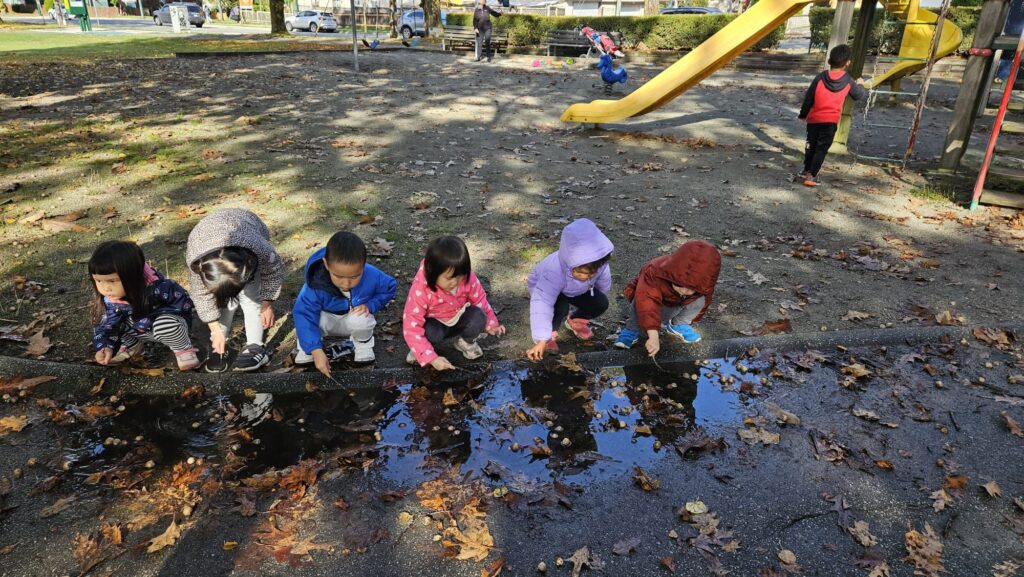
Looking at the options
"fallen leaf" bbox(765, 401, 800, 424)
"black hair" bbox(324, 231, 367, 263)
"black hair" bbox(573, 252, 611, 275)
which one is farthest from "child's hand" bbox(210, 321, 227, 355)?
"fallen leaf" bbox(765, 401, 800, 424)

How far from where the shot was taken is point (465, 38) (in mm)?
22984

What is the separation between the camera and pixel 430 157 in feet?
28.8

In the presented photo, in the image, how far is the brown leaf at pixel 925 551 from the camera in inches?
101

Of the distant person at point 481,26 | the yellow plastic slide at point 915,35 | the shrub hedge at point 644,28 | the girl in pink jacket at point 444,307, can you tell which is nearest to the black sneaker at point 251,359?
the girl in pink jacket at point 444,307

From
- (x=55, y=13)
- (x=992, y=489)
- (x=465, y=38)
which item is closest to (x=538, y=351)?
(x=992, y=489)

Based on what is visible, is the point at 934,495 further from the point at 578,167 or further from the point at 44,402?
the point at 578,167

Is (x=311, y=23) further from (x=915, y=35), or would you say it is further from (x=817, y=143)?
(x=817, y=143)

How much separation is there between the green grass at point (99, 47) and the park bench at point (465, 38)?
13.2ft

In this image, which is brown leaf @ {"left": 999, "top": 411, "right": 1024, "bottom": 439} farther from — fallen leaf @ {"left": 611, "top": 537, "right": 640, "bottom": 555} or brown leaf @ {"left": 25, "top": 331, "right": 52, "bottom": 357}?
brown leaf @ {"left": 25, "top": 331, "right": 52, "bottom": 357}

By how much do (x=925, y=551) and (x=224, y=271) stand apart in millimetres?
3782

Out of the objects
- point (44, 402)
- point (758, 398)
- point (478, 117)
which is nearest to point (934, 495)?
point (758, 398)

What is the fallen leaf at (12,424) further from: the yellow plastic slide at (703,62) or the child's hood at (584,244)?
the yellow plastic slide at (703,62)

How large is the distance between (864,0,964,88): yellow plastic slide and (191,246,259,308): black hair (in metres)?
11.4

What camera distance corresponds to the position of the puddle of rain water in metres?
3.17
